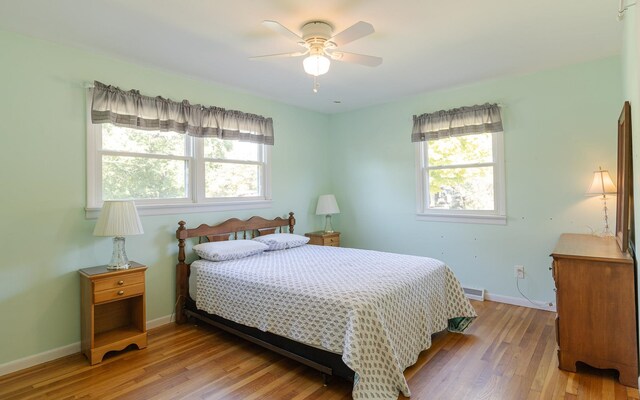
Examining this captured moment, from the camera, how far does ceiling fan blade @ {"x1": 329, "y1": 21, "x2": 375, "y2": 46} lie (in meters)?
2.04

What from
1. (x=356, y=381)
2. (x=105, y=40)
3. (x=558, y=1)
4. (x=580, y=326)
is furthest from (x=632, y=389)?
(x=105, y=40)

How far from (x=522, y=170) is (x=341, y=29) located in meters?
2.52

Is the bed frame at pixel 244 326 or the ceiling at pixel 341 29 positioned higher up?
the ceiling at pixel 341 29

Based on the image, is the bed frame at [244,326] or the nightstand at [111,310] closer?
the bed frame at [244,326]

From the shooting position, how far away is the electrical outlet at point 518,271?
3648 mm

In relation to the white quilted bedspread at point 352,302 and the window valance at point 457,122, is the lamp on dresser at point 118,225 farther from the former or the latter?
the window valance at point 457,122

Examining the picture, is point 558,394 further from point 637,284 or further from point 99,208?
point 99,208

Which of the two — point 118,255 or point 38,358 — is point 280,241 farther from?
point 38,358

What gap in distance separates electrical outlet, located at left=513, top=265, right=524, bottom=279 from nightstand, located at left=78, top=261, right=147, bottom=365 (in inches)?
148

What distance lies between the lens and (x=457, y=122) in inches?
155

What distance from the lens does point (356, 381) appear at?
1958 mm

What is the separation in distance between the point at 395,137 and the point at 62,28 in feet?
11.9

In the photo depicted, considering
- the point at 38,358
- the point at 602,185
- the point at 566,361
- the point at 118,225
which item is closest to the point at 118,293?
the point at 118,225

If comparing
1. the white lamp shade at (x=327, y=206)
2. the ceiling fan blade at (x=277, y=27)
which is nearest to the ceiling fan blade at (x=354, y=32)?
the ceiling fan blade at (x=277, y=27)
